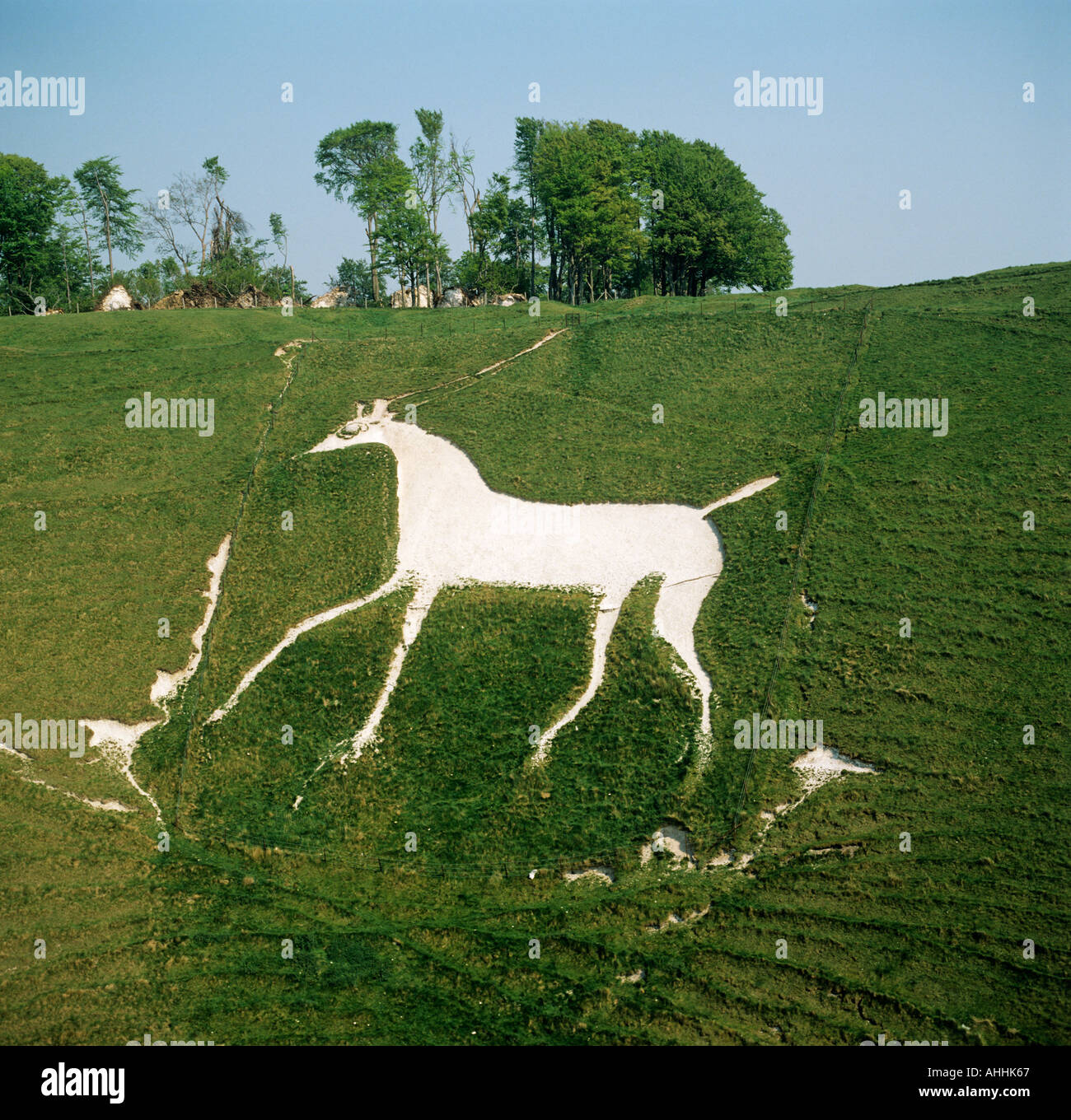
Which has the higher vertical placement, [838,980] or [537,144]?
[537,144]

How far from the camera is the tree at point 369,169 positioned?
211 feet

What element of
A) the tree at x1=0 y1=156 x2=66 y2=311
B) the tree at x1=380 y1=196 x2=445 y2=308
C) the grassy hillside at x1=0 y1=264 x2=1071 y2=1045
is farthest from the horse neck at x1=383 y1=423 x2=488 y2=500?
the tree at x1=0 y1=156 x2=66 y2=311

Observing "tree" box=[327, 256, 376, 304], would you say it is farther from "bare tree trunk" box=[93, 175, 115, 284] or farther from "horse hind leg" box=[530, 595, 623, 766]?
"horse hind leg" box=[530, 595, 623, 766]

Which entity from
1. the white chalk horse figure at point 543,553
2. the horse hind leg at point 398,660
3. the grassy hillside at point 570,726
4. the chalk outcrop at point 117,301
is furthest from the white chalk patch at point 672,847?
the chalk outcrop at point 117,301

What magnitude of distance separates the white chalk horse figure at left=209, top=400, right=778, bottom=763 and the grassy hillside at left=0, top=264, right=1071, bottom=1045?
64 centimetres

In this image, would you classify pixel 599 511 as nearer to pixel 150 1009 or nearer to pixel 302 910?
pixel 302 910

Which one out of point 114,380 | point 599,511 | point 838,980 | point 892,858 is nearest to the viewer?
point 838,980

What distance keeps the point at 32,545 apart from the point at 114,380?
1366cm

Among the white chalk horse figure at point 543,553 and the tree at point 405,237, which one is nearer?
the white chalk horse figure at point 543,553

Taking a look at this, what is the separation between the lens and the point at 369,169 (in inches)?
2562

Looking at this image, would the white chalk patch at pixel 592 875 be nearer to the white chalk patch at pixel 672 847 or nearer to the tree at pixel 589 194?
the white chalk patch at pixel 672 847

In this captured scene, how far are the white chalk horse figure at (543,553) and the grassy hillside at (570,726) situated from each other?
0.64 meters
